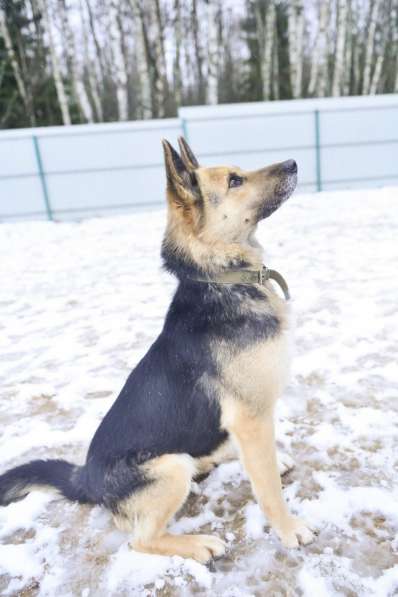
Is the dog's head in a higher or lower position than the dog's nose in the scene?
lower

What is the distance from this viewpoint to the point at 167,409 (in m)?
1.87

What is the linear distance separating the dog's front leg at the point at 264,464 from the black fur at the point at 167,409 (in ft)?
0.41

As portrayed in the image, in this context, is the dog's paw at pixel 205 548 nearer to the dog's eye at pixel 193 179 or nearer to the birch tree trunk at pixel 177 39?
the dog's eye at pixel 193 179

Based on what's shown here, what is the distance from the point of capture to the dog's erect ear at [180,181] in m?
1.90

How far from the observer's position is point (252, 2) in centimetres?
2022

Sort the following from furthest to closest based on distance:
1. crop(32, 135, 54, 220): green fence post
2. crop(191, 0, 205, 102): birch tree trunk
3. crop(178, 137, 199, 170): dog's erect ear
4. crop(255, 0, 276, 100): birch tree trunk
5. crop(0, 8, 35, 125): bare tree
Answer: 1. crop(191, 0, 205, 102): birch tree trunk
2. crop(255, 0, 276, 100): birch tree trunk
3. crop(0, 8, 35, 125): bare tree
4. crop(32, 135, 54, 220): green fence post
5. crop(178, 137, 199, 170): dog's erect ear

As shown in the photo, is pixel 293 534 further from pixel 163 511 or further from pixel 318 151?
pixel 318 151

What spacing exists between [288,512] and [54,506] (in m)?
1.33

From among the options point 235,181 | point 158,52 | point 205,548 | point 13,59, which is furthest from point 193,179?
point 13,59

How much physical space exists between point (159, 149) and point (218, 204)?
1006 centimetres

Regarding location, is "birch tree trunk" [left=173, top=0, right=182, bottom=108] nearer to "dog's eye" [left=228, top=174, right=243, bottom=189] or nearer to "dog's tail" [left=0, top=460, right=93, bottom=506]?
"dog's eye" [left=228, top=174, right=243, bottom=189]

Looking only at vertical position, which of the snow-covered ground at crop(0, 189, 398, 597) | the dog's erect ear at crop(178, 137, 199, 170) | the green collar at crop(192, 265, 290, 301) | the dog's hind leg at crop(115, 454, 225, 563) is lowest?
the snow-covered ground at crop(0, 189, 398, 597)

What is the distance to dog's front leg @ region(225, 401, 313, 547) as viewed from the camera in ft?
5.97

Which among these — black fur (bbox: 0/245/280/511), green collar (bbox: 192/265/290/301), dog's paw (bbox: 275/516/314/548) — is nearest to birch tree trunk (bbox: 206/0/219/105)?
green collar (bbox: 192/265/290/301)
